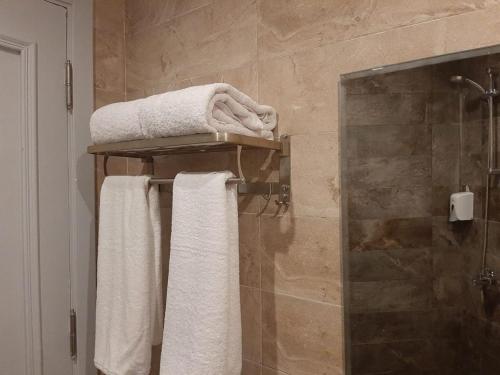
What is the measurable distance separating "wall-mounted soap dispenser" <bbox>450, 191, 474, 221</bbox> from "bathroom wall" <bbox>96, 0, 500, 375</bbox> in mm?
236

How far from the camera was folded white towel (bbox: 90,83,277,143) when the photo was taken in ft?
2.62

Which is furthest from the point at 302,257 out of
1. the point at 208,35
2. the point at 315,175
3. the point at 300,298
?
the point at 208,35

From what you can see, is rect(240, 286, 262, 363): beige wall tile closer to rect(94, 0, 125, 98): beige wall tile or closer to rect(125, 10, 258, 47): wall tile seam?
rect(125, 10, 258, 47): wall tile seam

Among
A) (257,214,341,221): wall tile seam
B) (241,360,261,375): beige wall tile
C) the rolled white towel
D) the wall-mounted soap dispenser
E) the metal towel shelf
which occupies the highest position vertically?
the rolled white towel

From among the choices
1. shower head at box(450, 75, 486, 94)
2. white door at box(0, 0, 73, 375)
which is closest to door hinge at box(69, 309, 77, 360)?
white door at box(0, 0, 73, 375)

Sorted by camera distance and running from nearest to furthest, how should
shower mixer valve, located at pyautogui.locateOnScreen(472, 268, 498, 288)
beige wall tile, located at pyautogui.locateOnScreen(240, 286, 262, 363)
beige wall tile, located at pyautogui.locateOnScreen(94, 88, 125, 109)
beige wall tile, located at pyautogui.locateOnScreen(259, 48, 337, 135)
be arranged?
1. shower mixer valve, located at pyautogui.locateOnScreen(472, 268, 498, 288)
2. beige wall tile, located at pyautogui.locateOnScreen(259, 48, 337, 135)
3. beige wall tile, located at pyautogui.locateOnScreen(240, 286, 262, 363)
4. beige wall tile, located at pyautogui.locateOnScreen(94, 88, 125, 109)

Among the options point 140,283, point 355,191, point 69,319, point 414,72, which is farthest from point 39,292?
point 414,72

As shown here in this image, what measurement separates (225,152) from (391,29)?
1.68 feet

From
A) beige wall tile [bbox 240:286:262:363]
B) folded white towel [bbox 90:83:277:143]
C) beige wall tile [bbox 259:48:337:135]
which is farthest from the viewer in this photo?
beige wall tile [bbox 240:286:262:363]

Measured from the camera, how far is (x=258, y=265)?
102cm

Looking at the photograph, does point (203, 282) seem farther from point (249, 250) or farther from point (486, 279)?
point (486, 279)

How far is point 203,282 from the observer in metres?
0.84

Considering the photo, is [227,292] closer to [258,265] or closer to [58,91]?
[258,265]

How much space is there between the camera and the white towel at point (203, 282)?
821 mm
